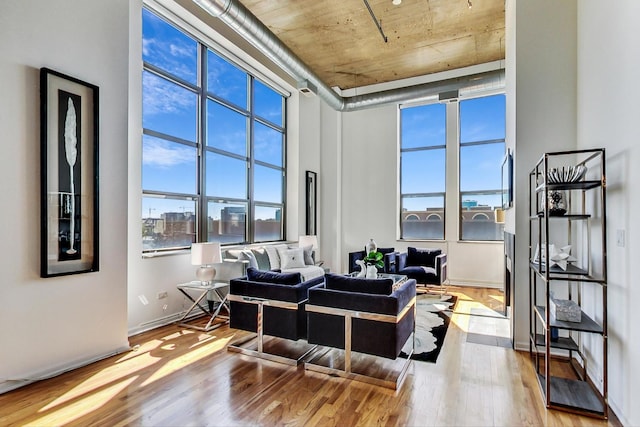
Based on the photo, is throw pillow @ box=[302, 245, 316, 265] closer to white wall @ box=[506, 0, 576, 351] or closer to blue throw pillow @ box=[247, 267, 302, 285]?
blue throw pillow @ box=[247, 267, 302, 285]

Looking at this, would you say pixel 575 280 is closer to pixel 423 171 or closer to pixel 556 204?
pixel 556 204

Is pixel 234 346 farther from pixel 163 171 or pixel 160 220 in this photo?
pixel 163 171

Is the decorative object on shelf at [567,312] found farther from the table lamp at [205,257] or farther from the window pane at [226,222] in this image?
the window pane at [226,222]

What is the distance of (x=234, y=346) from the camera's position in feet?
11.4

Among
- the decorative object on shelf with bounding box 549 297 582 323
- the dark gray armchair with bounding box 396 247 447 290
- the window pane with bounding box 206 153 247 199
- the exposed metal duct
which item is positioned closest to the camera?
the decorative object on shelf with bounding box 549 297 582 323

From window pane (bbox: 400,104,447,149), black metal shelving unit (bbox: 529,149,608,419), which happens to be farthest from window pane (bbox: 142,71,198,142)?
window pane (bbox: 400,104,447,149)

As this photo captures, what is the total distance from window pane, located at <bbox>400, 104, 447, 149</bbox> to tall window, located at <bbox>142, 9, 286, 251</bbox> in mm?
3103

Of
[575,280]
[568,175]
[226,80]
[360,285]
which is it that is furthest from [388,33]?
[575,280]

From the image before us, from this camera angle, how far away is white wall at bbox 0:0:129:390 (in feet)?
8.55

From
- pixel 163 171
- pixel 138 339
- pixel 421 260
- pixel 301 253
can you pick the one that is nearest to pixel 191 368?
pixel 138 339

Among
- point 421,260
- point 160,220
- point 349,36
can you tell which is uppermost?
point 349,36

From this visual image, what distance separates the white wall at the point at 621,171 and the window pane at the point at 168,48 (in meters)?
4.81

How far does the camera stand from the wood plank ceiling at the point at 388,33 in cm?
482

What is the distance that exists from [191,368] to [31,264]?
1581mm
